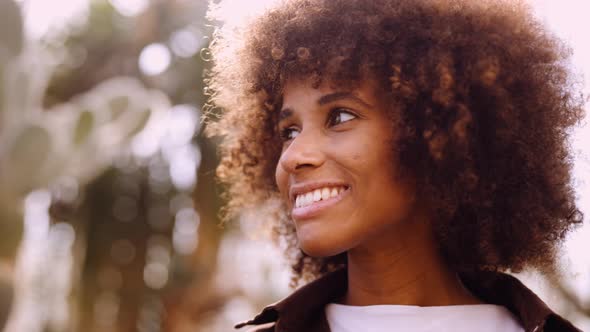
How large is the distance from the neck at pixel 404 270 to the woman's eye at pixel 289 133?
58 cm

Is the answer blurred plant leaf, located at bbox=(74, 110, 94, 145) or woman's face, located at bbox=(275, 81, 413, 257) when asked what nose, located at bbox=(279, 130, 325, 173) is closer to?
woman's face, located at bbox=(275, 81, 413, 257)

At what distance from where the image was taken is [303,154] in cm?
315

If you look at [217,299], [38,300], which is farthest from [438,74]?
[217,299]

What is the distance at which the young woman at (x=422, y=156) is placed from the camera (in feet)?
10.4

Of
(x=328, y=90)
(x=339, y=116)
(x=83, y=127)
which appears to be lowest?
(x=339, y=116)

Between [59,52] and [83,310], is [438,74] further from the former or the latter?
[83,310]

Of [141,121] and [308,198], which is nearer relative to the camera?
[308,198]

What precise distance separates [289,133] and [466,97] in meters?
0.81

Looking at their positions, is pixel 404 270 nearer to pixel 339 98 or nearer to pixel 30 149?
pixel 339 98

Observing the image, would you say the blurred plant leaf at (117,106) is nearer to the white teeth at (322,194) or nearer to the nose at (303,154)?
the nose at (303,154)

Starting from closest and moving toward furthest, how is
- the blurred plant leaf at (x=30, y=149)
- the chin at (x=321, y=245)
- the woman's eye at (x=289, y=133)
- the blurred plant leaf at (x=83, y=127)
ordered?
the chin at (x=321, y=245), the woman's eye at (x=289, y=133), the blurred plant leaf at (x=30, y=149), the blurred plant leaf at (x=83, y=127)

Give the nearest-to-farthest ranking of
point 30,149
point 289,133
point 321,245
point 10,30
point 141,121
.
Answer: point 321,245 < point 289,133 < point 30,149 < point 10,30 < point 141,121

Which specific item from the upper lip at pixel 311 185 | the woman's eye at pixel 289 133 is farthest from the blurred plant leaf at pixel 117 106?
the upper lip at pixel 311 185

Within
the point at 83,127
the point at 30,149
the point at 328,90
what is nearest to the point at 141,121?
the point at 83,127
